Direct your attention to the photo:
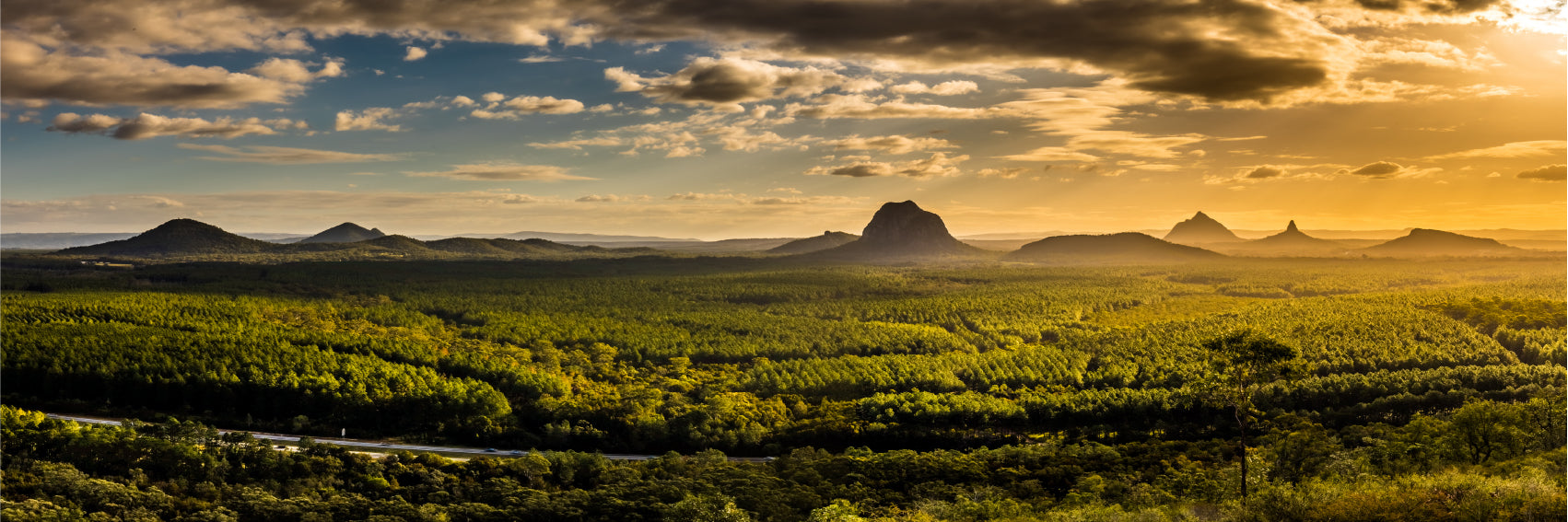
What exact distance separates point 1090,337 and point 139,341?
449ft

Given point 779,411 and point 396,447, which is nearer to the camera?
point 396,447

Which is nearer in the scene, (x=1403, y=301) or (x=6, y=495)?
(x=6, y=495)

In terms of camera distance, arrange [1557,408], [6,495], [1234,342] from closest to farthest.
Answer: [1234,342] → [6,495] → [1557,408]

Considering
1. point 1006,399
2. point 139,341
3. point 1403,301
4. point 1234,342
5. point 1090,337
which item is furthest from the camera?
point 1403,301

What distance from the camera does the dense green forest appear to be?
63969 mm

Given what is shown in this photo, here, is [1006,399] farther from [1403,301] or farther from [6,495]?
[1403,301]

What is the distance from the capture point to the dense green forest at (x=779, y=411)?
210 ft

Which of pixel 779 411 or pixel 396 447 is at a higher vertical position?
pixel 779 411

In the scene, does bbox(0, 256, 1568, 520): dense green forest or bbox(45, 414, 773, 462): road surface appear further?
bbox(45, 414, 773, 462): road surface

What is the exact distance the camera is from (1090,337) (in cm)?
14212

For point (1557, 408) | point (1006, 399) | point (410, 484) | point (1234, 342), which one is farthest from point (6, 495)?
point (1557, 408)

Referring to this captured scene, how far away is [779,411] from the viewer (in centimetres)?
9894

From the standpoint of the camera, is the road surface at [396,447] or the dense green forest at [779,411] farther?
the road surface at [396,447]

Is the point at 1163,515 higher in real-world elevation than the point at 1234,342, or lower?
lower
